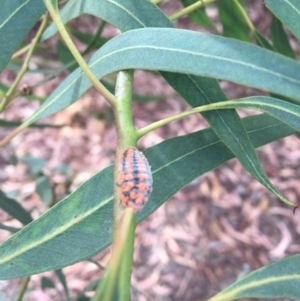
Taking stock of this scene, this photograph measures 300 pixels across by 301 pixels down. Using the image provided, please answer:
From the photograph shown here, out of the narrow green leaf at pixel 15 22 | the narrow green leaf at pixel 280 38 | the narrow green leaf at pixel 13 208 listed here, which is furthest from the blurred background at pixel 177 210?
the narrow green leaf at pixel 15 22

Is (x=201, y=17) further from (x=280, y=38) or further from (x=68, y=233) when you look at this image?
(x=68, y=233)

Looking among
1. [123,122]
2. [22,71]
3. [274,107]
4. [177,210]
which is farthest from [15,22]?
[177,210]

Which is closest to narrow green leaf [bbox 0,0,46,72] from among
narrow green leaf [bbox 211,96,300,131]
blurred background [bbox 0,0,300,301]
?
narrow green leaf [bbox 211,96,300,131]

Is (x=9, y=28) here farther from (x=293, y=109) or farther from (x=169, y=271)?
(x=169, y=271)

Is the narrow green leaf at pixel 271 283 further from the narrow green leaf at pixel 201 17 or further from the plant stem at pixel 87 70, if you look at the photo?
the narrow green leaf at pixel 201 17

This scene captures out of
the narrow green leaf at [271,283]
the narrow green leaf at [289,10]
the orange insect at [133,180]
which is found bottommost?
the narrow green leaf at [271,283]

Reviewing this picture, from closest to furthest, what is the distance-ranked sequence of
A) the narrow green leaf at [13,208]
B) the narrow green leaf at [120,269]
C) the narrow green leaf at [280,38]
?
the narrow green leaf at [120,269], the narrow green leaf at [13,208], the narrow green leaf at [280,38]

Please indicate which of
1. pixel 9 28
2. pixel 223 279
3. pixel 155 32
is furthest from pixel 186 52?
pixel 223 279
